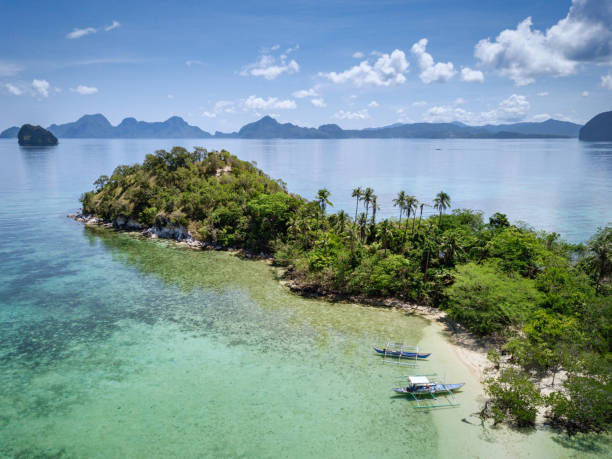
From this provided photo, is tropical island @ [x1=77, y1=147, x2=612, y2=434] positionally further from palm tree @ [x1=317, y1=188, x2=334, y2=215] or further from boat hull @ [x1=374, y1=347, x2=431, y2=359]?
boat hull @ [x1=374, y1=347, x2=431, y2=359]

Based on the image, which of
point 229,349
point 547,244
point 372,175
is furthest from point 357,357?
point 372,175

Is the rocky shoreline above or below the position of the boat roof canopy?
above

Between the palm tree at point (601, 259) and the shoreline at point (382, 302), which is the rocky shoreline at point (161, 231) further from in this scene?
the palm tree at point (601, 259)

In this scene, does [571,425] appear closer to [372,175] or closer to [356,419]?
[356,419]

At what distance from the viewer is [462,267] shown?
44.3m

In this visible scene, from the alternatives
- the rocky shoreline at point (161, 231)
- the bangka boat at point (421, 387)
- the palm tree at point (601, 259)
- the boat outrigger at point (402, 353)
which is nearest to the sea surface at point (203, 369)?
the boat outrigger at point (402, 353)

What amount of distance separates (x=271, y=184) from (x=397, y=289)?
1933 inches

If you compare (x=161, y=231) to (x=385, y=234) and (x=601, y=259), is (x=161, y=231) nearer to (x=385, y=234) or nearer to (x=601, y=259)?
(x=385, y=234)

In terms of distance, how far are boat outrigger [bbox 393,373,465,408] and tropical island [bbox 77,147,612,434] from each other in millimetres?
2950

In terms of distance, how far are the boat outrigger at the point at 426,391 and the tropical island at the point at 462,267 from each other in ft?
9.68

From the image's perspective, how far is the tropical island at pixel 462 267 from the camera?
1136 inches

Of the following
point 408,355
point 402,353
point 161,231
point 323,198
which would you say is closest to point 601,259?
point 408,355

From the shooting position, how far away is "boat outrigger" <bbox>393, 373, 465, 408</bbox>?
98.8 feet

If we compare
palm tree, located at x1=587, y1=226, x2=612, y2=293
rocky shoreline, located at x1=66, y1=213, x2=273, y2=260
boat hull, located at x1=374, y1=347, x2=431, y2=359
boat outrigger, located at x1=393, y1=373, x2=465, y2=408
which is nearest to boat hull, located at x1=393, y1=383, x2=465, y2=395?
boat outrigger, located at x1=393, y1=373, x2=465, y2=408
